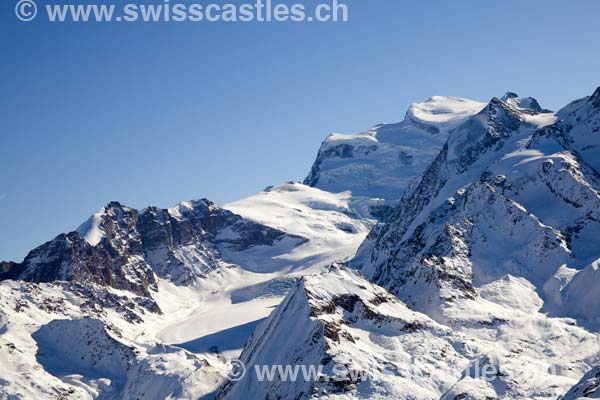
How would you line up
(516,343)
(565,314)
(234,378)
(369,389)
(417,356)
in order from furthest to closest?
(565,314) < (516,343) < (234,378) < (417,356) < (369,389)

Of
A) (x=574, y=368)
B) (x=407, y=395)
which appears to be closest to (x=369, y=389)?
(x=407, y=395)

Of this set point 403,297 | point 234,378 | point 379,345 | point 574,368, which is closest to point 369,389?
point 379,345

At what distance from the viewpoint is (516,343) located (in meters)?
170

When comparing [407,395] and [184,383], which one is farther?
[184,383]

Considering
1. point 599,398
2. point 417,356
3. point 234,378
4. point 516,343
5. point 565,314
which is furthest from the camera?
point 565,314

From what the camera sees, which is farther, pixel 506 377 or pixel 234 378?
pixel 234 378

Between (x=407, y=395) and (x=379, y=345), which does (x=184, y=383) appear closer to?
(x=379, y=345)

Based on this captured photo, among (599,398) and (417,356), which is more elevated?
(599,398)

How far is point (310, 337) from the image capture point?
444ft

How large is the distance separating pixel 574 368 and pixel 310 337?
165ft

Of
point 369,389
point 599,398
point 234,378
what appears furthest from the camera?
point 234,378

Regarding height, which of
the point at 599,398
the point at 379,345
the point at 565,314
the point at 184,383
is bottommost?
the point at 184,383

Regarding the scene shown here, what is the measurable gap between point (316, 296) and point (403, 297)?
176 ft

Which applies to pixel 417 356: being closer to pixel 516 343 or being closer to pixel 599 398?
pixel 516 343
